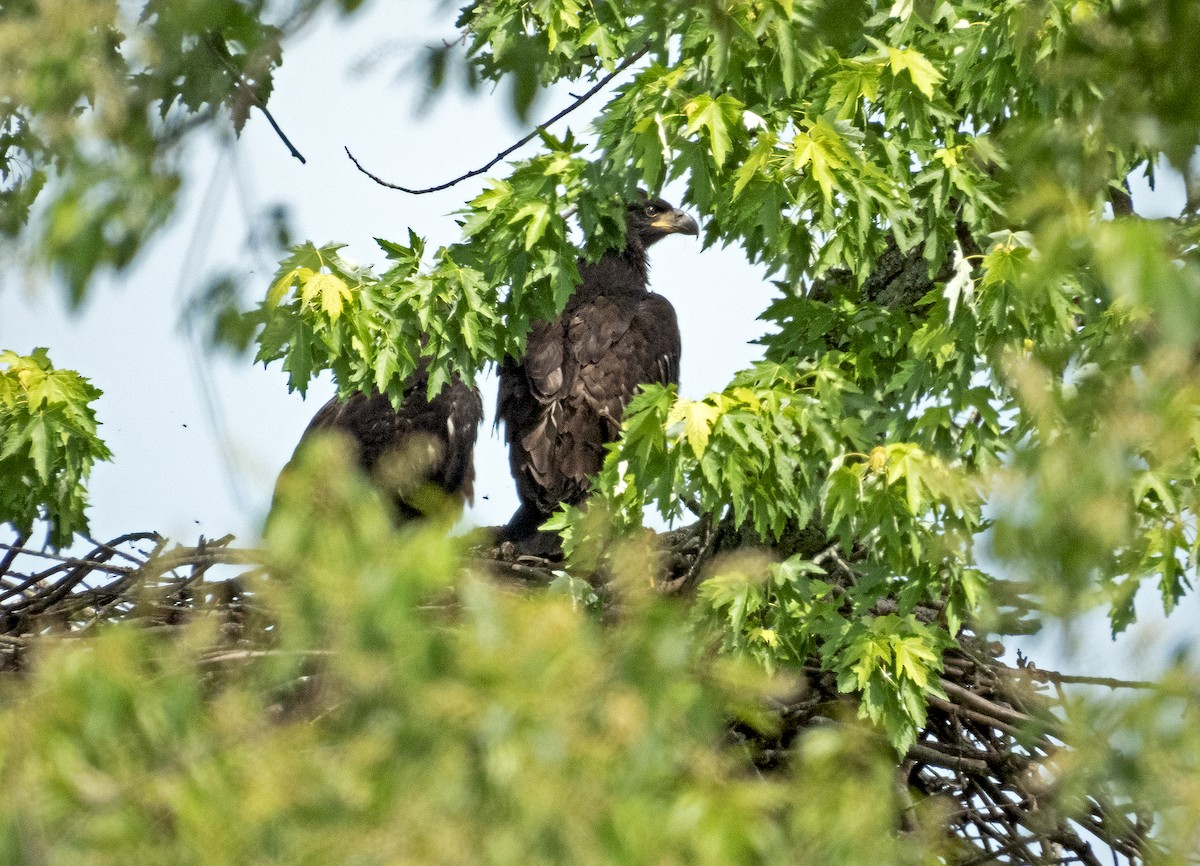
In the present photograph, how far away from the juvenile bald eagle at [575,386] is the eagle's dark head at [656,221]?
32.1 inches

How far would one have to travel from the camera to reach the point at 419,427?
25.0ft

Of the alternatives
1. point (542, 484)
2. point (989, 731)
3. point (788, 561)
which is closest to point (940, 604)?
point (989, 731)

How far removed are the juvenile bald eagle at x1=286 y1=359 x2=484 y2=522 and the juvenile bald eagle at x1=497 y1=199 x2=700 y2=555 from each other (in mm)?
269

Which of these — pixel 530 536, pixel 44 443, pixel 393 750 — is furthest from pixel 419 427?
pixel 393 750

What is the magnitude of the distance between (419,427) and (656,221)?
7.92ft

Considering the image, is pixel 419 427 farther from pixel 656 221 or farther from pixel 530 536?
pixel 656 221

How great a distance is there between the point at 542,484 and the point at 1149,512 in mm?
3777

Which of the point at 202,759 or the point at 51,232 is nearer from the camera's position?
the point at 202,759

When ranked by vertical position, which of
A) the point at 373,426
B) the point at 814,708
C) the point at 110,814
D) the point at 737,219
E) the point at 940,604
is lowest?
A: the point at 110,814

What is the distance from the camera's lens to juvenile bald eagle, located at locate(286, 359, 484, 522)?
739 cm

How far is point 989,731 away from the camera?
555 cm

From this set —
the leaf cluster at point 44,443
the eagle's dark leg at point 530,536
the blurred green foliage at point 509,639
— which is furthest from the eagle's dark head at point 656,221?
the blurred green foliage at point 509,639

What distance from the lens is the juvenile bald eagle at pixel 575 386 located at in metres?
7.22

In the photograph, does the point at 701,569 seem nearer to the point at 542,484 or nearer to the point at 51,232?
the point at 542,484
